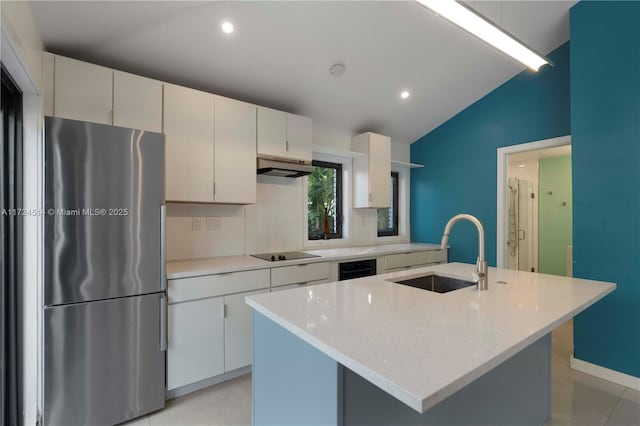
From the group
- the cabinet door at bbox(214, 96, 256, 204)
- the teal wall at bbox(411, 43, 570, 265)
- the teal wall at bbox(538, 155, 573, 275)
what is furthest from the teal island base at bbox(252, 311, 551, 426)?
the teal wall at bbox(538, 155, 573, 275)

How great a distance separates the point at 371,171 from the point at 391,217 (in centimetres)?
112

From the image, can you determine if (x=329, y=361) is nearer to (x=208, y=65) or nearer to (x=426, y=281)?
(x=426, y=281)

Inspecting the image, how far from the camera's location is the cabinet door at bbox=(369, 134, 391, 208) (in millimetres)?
3627

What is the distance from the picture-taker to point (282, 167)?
2793 millimetres

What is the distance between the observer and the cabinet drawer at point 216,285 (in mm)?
2072

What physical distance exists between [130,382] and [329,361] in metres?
1.57

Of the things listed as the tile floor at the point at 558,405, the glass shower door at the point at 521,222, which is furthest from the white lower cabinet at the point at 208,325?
the glass shower door at the point at 521,222

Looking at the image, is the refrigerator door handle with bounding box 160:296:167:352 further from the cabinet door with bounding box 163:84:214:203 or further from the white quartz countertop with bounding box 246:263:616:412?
the white quartz countertop with bounding box 246:263:616:412

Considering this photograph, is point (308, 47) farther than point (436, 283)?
Yes

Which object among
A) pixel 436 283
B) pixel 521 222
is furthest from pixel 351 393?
pixel 521 222

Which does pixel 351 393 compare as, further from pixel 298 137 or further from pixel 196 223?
pixel 298 137

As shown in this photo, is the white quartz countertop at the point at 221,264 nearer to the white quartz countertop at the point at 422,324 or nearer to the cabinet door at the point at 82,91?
the white quartz countertop at the point at 422,324

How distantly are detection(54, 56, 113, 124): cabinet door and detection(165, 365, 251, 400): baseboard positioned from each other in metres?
1.89

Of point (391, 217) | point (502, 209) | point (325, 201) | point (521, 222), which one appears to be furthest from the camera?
point (521, 222)
